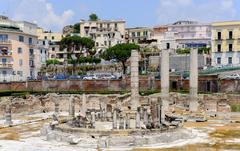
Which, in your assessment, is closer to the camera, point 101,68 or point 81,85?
point 81,85

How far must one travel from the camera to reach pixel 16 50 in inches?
3095

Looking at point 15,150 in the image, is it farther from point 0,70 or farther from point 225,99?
point 0,70

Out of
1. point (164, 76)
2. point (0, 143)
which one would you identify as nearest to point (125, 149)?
point (0, 143)

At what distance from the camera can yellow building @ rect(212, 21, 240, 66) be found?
264 ft

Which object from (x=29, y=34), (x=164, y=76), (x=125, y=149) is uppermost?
(x=29, y=34)

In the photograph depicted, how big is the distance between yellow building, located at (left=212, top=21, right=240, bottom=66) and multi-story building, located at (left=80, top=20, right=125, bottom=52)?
36.7 m

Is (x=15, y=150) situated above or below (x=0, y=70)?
below

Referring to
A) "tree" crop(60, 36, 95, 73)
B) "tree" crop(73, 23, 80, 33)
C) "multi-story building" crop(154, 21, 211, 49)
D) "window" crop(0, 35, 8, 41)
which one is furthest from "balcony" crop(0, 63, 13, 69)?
"tree" crop(73, 23, 80, 33)

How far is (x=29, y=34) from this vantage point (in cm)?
8225

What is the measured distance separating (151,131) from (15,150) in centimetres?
1014

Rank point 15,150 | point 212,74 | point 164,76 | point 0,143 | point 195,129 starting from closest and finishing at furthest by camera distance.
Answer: point 15,150 → point 0,143 → point 195,129 → point 164,76 → point 212,74

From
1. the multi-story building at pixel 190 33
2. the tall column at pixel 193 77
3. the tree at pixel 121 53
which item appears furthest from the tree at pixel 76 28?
the tall column at pixel 193 77

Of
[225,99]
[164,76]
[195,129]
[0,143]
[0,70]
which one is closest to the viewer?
[0,143]

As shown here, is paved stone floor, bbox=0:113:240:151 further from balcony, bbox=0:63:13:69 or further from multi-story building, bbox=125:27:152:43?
multi-story building, bbox=125:27:152:43
